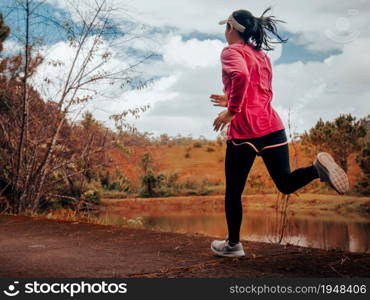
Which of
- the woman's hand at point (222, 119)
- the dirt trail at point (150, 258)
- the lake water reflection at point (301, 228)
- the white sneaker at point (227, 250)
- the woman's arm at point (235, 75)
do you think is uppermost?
the woman's arm at point (235, 75)

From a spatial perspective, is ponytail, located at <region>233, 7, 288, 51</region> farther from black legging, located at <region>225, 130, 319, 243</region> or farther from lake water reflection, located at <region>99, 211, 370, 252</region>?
lake water reflection, located at <region>99, 211, 370, 252</region>

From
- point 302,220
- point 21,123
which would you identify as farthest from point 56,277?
point 302,220

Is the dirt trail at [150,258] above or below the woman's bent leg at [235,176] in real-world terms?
below

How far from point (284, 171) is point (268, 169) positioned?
126mm

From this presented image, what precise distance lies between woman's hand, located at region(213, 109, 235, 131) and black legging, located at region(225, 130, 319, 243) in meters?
0.17

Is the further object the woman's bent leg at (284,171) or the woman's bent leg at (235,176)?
the woman's bent leg at (235,176)

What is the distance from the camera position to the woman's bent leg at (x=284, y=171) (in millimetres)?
3236

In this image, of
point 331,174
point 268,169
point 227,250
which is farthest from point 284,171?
point 227,250

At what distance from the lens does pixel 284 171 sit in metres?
3.31

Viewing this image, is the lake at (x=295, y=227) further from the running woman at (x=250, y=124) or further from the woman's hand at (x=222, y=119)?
the woman's hand at (x=222, y=119)

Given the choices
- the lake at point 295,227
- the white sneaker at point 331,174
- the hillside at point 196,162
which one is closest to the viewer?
the white sneaker at point 331,174

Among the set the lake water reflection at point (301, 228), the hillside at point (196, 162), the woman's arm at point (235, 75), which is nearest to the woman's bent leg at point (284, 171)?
the woman's arm at point (235, 75)

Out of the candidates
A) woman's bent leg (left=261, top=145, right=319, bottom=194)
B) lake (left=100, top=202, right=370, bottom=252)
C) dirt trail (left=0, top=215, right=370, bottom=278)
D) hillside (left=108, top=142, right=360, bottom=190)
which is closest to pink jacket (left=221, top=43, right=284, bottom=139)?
woman's bent leg (left=261, top=145, right=319, bottom=194)

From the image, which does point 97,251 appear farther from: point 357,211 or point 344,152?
point 344,152
